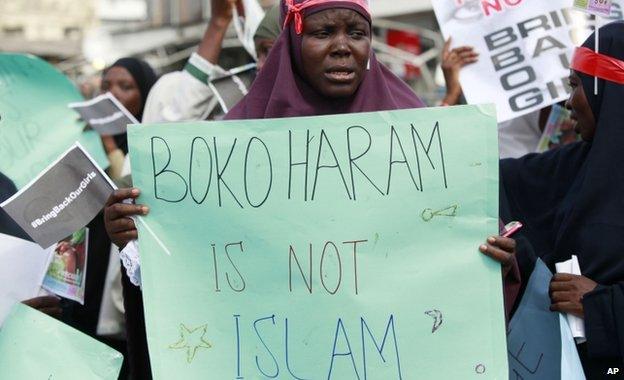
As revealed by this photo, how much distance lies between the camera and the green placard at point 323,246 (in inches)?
122

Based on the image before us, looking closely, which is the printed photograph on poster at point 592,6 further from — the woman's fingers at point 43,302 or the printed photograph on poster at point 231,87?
the woman's fingers at point 43,302

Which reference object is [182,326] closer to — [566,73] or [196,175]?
[196,175]

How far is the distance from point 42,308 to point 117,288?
1.50 metres

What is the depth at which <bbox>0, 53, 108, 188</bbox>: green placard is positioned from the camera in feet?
16.7

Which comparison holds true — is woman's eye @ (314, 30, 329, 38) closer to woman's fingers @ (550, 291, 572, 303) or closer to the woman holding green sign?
the woman holding green sign

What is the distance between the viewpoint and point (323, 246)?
3.13 metres

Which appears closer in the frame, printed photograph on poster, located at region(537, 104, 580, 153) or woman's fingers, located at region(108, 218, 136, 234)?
woman's fingers, located at region(108, 218, 136, 234)

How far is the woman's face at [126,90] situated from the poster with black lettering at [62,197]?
295 centimetres

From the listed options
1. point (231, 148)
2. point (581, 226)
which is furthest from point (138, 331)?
point (581, 226)

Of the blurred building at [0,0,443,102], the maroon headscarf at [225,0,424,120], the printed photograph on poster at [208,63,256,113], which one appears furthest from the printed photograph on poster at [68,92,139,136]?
the blurred building at [0,0,443,102]

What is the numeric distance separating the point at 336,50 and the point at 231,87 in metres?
1.53

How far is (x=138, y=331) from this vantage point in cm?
347

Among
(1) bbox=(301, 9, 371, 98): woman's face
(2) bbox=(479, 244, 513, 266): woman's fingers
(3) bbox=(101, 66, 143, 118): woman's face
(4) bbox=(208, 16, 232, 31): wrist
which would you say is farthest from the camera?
(3) bbox=(101, 66, 143, 118): woman's face

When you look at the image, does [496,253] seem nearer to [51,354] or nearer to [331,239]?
[331,239]
